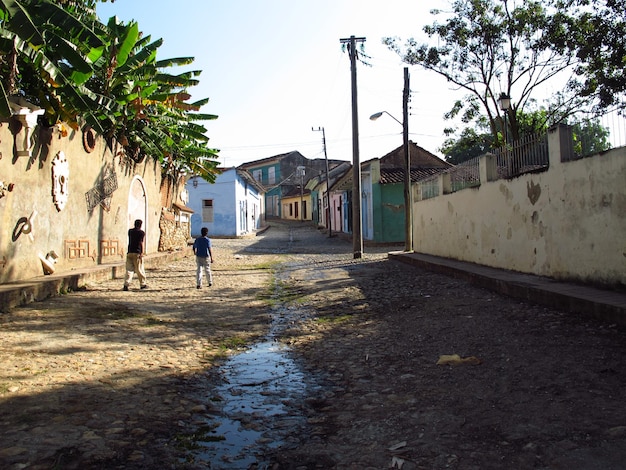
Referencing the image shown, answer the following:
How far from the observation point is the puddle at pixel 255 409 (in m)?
3.32

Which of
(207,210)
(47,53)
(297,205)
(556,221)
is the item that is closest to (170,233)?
(47,53)

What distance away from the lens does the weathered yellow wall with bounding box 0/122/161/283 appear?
882 centimetres

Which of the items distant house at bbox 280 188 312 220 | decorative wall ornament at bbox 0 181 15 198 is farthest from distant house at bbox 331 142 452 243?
distant house at bbox 280 188 312 220

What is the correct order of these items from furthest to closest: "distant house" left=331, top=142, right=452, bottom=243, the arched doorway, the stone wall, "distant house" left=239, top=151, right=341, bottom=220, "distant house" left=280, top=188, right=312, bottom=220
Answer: "distant house" left=239, top=151, right=341, bottom=220 → "distant house" left=280, top=188, right=312, bottom=220 → "distant house" left=331, top=142, right=452, bottom=243 → the stone wall → the arched doorway

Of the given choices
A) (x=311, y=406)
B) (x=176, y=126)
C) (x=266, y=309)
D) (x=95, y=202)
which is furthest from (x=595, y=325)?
(x=176, y=126)

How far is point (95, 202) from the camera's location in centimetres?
1273

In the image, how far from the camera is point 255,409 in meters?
4.13

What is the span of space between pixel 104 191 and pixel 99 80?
8.41 feet

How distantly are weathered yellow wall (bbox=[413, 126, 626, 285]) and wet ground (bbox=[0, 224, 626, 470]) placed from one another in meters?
1.15

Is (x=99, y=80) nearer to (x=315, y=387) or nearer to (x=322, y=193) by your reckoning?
(x=315, y=387)

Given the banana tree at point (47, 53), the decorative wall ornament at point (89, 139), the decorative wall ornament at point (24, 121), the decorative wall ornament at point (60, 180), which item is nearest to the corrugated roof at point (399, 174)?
the decorative wall ornament at point (89, 139)

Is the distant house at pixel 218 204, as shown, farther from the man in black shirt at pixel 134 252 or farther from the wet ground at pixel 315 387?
the wet ground at pixel 315 387

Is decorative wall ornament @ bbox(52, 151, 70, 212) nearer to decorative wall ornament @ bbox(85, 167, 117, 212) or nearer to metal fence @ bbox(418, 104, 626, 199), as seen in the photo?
decorative wall ornament @ bbox(85, 167, 117, 212)

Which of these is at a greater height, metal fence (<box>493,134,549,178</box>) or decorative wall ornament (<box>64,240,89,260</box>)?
metal fence (<box>493,134,549,178</box>)
